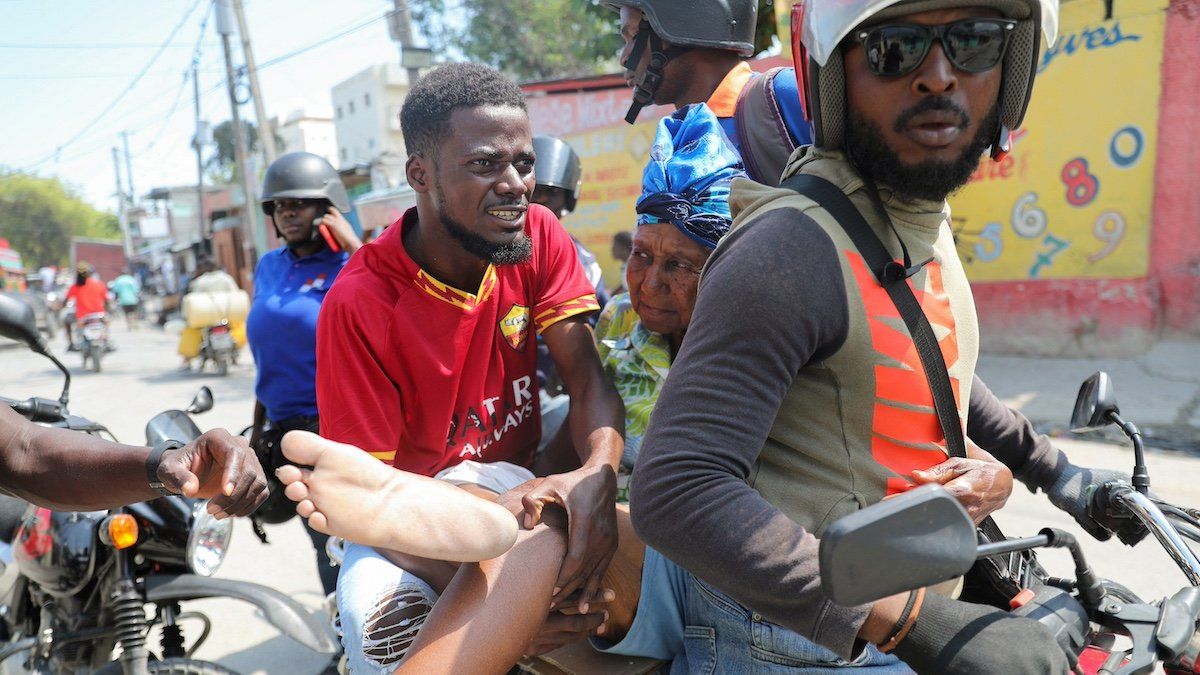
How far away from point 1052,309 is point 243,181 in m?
14.5

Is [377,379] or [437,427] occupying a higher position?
[377,379]

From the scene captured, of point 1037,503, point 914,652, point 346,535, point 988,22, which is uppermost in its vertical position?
point 988,22

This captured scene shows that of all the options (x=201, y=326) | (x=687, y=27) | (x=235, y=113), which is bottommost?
(x=201, y=326)

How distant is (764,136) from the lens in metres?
2.30

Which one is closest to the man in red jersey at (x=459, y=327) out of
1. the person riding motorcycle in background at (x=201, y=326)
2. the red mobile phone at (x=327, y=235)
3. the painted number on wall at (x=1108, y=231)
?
the red mobile phone at (x=327, y=235)

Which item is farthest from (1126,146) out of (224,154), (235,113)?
(224,154)

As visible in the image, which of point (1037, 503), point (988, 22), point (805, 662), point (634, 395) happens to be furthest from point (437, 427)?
point (1037, 503)

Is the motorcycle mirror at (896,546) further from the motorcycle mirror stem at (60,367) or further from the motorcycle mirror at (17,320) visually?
the motorcycle mirror stem at (60,367)

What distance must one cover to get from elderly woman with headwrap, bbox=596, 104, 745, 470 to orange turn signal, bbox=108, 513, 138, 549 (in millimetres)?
1756

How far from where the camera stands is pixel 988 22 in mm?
1343

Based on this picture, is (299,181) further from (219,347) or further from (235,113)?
(235,113)

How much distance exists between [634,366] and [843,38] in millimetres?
1221

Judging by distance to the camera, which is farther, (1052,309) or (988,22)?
(1052,309)

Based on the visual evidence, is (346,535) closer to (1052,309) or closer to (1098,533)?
(1098,533)
